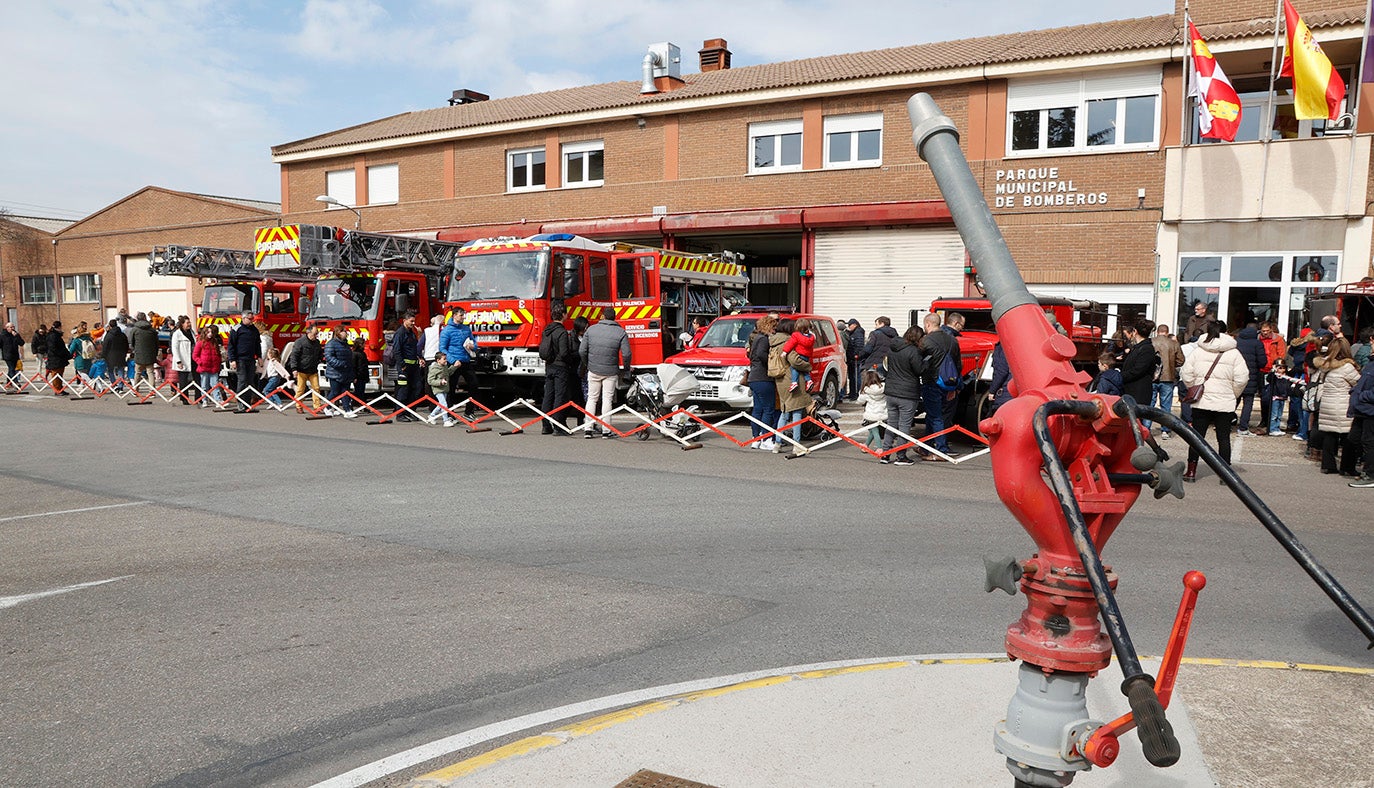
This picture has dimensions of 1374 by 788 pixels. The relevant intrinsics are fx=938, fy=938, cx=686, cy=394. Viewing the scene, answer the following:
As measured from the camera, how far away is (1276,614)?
5.64 meters

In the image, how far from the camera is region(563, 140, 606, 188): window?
28.2m

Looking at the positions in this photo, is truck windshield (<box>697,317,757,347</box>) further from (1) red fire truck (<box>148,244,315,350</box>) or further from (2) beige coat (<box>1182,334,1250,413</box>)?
(1) red fire truck (<box>148,244,315,350</box>)

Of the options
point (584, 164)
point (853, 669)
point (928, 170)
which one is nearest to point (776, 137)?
point (928, 170)

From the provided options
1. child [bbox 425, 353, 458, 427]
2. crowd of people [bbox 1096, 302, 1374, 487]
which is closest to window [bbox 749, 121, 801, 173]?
child [bbox 425, 353, 458, 427]

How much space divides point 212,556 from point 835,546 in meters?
4.66

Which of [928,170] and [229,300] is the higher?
[928,170]

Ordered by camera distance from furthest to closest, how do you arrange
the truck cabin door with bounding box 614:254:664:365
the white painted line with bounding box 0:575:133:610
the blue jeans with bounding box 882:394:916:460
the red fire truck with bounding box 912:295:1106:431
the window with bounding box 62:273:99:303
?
the window with bounding box 62:273:99:303 < the truck cabin door with bounding box 614:254:664:365 < the red fire truck with bounding box 912:295:1106:431 < the blue jeans with bounding box 882:394:916:460 < the white painted line with bounding box 0:575:133:610

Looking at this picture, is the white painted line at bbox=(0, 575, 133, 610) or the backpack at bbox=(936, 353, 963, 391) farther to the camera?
the backpack at bbox=(936, 353, 963, 391)

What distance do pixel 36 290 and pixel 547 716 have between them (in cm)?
5190

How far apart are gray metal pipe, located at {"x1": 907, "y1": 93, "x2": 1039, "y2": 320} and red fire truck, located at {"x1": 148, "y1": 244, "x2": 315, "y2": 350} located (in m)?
20.4

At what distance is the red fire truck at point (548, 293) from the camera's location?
54.9 ft

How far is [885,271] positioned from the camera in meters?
24.2

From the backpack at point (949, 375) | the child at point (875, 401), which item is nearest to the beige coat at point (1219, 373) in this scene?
the backpack at point (949, 375)

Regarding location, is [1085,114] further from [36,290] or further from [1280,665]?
[36,290]
